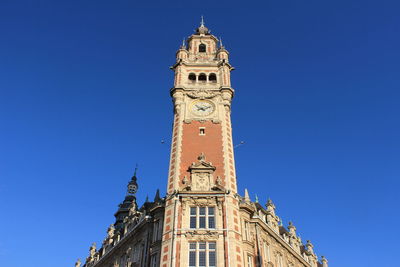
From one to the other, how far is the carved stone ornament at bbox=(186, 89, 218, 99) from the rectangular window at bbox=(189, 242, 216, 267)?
78.1 feet

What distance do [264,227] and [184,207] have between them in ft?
44.7

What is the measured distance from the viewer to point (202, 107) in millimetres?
60469

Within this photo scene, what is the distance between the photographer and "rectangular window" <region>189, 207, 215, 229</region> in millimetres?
45906

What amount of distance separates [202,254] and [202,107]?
23108 millimetres

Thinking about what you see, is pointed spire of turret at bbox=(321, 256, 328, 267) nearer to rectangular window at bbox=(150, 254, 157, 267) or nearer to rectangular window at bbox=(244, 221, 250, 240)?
rectangular window at bbox=(244, 221, 250, 240)

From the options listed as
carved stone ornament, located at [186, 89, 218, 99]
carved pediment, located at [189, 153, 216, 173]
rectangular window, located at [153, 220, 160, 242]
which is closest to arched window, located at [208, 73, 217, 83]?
carved stone ornament, located at [186, 89, 218, 99]

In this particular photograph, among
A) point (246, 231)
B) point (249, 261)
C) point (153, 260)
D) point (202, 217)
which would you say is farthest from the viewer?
point (246, 231)

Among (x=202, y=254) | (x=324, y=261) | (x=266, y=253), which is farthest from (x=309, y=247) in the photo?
(x=202, y=254)

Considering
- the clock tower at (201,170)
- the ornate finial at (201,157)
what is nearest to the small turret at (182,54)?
the clock tower at (201,170)

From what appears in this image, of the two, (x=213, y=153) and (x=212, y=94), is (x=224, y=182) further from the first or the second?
(x=212, y=94)

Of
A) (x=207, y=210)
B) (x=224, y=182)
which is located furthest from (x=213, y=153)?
(x=207, y=210)

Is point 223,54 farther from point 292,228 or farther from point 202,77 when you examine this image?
point 292,228

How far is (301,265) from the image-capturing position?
64.9 meters

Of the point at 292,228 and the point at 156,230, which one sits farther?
the point at 292,228
